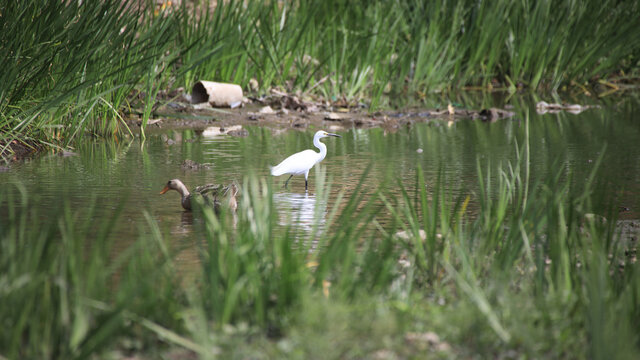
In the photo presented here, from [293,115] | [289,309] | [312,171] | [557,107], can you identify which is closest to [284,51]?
[293,115]

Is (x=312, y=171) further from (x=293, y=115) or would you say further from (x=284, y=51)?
(x=284, y=51)

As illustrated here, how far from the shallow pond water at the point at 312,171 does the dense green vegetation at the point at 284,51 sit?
463mm

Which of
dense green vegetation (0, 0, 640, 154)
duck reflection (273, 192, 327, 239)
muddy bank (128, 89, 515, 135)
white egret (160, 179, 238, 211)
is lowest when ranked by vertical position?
duck reflection (273, 192, 327, 239)

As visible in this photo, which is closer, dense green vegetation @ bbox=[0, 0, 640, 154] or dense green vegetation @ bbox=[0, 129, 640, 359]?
dense green vegetation @ bbox=[0, 129, 640, 359]

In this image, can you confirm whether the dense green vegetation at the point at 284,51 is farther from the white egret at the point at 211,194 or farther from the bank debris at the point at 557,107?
the bank debris at the point at 557,107

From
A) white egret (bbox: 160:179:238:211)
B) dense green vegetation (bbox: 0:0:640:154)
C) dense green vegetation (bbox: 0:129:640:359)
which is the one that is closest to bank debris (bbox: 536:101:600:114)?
dense green vegetation (bbox: 0:0:640:154)

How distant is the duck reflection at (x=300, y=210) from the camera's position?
15.9ft

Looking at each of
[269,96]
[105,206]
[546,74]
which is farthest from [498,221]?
[546,74]

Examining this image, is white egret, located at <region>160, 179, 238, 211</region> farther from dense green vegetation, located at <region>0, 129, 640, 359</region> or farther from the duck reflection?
dense green vegetation, located at <region>0, 129, 640, 359</region>

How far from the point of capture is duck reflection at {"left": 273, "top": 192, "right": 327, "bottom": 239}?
485 centimetres

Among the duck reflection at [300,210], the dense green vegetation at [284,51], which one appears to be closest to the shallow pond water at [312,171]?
the duck reflection at [300,210]

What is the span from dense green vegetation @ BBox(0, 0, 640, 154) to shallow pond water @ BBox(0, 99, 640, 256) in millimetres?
463

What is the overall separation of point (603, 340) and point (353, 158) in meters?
4.82

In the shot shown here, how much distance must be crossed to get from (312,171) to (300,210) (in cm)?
177
